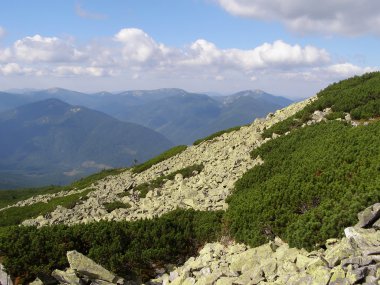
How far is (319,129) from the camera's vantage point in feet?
97.0

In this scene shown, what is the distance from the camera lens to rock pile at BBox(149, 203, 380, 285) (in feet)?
35.2

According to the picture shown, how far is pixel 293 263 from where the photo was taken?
1305cm

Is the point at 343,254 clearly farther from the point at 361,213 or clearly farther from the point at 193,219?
the point at 193,219

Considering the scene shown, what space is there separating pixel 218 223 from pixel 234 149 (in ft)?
54.6

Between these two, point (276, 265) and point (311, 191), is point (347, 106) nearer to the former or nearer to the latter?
point (311, 191)

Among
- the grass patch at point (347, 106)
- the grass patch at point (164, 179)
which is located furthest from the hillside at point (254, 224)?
the grass patch at point (164, 179)

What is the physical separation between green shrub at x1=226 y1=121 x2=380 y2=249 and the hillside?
5 centimetres

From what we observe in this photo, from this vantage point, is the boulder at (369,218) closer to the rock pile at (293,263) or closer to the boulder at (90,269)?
the rock pile at (293,263)

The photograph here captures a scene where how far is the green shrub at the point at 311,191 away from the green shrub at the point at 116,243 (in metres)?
2.20

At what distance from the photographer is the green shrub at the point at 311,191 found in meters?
14.8

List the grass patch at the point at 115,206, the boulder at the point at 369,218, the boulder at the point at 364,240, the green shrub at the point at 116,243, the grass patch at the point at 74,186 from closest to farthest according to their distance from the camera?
the boulder at the point at 364,240, the boulder at the point at 369,218, the green shrub at the point at 116,243, the grass patch at the point at 115,206, the grass patch at the point at 74,186

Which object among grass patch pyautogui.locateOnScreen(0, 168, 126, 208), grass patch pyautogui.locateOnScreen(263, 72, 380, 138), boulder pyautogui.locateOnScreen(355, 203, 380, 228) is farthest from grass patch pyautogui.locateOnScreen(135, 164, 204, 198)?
grass patch pyautogui.locateOnScreen(0, 168, 126, 208)

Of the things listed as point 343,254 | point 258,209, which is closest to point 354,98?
point 258,209

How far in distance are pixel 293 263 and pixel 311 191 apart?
6079 mm
